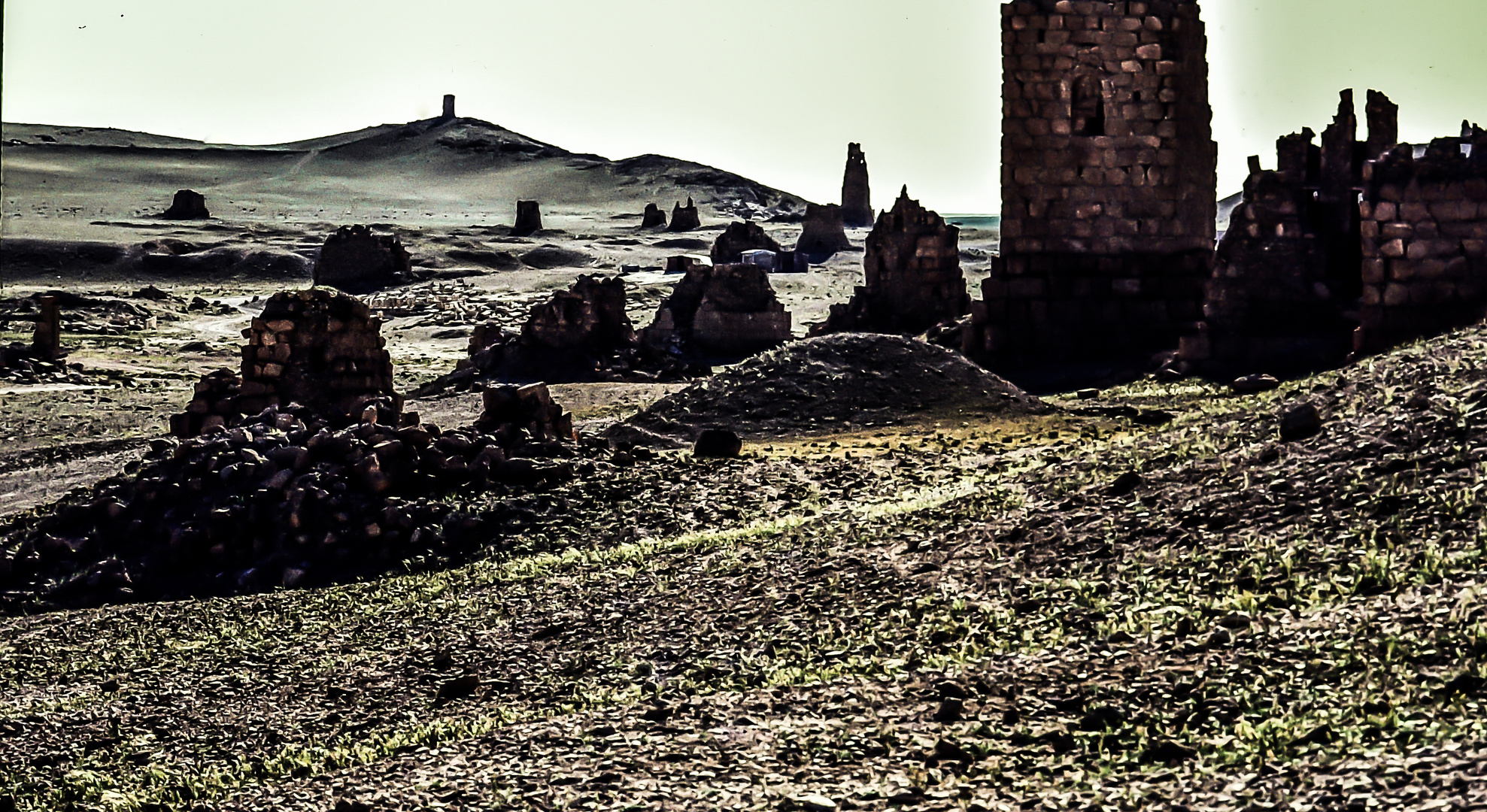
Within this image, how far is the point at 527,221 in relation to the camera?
67.9m

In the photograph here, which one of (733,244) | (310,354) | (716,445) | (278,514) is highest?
(733,244)

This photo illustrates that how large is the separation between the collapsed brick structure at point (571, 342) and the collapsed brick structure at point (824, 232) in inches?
1034

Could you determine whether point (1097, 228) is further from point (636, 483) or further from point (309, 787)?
point (309, 787)

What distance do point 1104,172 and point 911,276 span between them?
17.9ft

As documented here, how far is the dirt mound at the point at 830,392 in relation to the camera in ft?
55.4

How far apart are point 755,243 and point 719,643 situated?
3649cm

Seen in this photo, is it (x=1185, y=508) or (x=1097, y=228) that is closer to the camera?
(x=1185, y=508)

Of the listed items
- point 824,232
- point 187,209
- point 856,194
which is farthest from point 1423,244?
point 187,209

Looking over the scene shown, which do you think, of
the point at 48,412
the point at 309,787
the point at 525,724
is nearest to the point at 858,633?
the point at 525,724

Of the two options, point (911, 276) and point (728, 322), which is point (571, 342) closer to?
point (728, 322)

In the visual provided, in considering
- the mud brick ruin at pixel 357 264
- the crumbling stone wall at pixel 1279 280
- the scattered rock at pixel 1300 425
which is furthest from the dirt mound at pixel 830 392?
the mud brick ruin at pixel 357 264

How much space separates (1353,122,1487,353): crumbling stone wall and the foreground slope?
4.17 m

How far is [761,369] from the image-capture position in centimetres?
1811

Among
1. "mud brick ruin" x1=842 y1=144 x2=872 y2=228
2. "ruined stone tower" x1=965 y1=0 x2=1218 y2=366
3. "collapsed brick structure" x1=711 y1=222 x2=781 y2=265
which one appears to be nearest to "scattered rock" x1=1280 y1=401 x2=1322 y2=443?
"ruined stone tower" x1=965 y1=0 x2=1218 y2=366
